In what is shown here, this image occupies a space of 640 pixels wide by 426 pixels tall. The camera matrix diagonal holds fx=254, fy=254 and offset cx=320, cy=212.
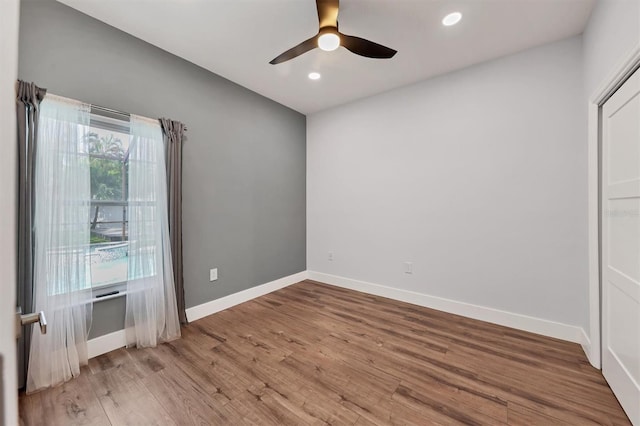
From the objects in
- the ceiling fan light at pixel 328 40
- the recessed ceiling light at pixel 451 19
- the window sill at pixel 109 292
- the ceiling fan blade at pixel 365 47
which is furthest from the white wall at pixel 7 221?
the recessed ceiling light at pixel 451 19

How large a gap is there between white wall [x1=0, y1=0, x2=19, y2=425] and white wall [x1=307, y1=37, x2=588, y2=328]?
320 centimetres

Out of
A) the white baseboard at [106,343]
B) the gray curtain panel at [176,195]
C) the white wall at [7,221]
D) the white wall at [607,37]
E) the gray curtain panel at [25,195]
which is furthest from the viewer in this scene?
the gray curtain panel at [176,195]

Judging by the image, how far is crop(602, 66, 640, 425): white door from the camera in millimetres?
1422

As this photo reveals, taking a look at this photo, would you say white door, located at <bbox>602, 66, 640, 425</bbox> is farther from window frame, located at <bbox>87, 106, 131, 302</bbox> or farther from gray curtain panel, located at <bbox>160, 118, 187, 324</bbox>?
window frame, located at <bbox>87, 106, 131, 302</bbox>

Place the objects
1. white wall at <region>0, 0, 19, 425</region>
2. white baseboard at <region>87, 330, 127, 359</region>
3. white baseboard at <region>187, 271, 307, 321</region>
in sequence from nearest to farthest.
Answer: white wall at <region>0, 0, 19, 425</region>
white baseboard at <region>87, 330, 127, 359</region>
white baseboard at <region>187, 271, 307, 321</region>

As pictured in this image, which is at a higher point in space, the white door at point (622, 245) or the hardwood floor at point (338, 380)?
the white door at point (622, 245)

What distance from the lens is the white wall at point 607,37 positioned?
1405 mm

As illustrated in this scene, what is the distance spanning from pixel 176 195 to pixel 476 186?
10.3 ft

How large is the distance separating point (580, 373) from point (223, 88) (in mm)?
4198

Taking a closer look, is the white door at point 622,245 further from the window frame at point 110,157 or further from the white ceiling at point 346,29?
the window frame at point 110,157

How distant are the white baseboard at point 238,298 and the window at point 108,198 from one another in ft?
2.61

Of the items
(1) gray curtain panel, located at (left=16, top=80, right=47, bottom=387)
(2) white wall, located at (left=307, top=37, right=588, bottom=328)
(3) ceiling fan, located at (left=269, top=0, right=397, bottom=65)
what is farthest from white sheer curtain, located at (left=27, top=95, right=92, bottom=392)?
(2) white wall, located at (left=307, top=37, right=588, bottom=328)

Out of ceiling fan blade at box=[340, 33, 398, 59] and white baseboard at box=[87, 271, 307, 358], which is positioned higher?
ceiling fan blade at box=[340, 33, 398, 59]

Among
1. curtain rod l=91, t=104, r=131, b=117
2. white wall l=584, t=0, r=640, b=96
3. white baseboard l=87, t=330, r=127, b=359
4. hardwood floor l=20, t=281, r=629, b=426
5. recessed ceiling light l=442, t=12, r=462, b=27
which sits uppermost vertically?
recessed ceiling light l=442, t=12, r=462, b=27
